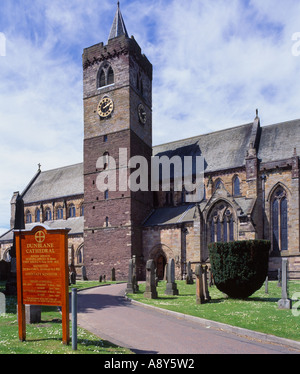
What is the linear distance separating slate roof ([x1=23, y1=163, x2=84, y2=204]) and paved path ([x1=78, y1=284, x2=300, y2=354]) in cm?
3235

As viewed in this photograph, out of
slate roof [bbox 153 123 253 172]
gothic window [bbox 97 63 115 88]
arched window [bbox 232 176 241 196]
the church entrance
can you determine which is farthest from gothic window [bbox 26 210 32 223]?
arched window [bbox 232 176 241 196]

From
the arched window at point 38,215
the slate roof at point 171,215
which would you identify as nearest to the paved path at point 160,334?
the slate roof at point 171,215

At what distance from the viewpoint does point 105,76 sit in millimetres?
37781

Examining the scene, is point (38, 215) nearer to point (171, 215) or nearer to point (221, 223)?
point (171, 215)

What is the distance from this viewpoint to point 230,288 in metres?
16.5

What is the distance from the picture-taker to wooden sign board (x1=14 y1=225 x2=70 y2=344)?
8469 mm

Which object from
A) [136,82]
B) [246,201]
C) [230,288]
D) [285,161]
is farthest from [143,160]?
[230,288]

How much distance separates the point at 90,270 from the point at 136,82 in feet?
67.4

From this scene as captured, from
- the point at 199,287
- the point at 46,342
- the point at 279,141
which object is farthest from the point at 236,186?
the point at 46,342

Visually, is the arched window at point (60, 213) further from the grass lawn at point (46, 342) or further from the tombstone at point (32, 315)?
the tombstone at point (32, 315)

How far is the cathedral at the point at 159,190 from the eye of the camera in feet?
104

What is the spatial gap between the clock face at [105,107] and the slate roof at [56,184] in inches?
471

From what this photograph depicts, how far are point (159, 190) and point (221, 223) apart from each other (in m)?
9.73
